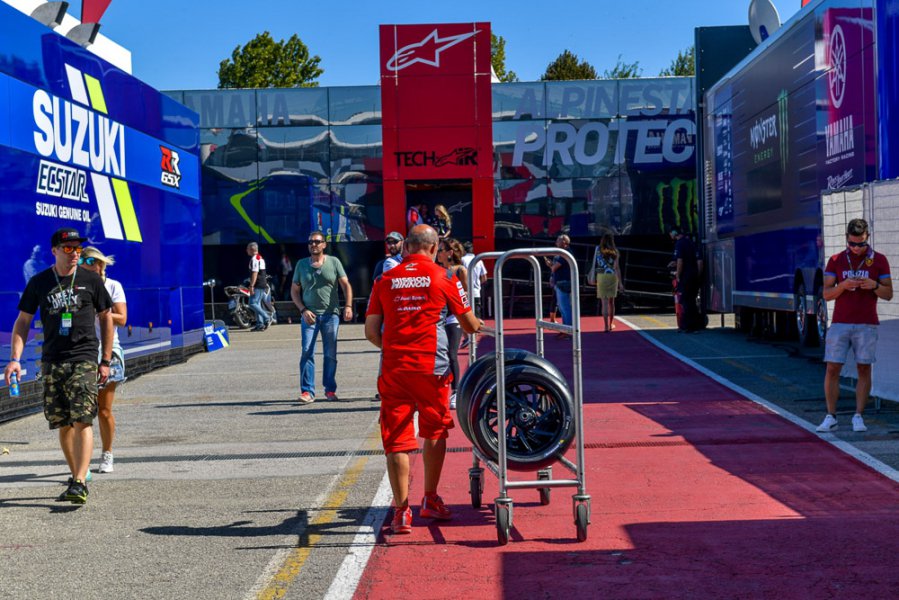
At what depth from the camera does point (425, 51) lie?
2834cm

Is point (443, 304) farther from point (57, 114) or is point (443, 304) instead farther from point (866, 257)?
point (57, 114)

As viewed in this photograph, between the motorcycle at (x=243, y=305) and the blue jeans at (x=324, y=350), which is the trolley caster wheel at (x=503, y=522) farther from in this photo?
the motorcycle at (x=243, y=305)

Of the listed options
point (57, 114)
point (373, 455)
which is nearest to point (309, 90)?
point (57, 114)

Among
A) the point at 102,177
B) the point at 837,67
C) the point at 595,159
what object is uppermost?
the point at 595,159

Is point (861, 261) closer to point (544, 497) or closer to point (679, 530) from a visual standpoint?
point (544, 497)

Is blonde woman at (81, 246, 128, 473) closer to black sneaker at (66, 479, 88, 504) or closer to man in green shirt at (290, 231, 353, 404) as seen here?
black sneaker at (66, 479, 88, 504)

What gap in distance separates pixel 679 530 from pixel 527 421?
106 cm

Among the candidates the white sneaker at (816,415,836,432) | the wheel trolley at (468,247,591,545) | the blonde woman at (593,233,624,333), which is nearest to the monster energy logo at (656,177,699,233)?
the blonde woman at (593,233,624,333)

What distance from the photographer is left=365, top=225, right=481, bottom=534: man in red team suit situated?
7234 millimetres

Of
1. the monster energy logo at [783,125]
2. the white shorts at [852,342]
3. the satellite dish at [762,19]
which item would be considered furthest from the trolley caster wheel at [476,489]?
the satellite dish at [762,19]

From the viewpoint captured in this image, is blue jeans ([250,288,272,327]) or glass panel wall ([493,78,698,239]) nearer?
blue jeans ([250,288,272,327])

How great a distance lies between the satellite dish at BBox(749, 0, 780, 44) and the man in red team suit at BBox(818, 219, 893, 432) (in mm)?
12307

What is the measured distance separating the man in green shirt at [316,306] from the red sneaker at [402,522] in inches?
272

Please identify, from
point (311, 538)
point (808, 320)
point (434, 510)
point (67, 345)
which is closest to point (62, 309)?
point (67, 345)
